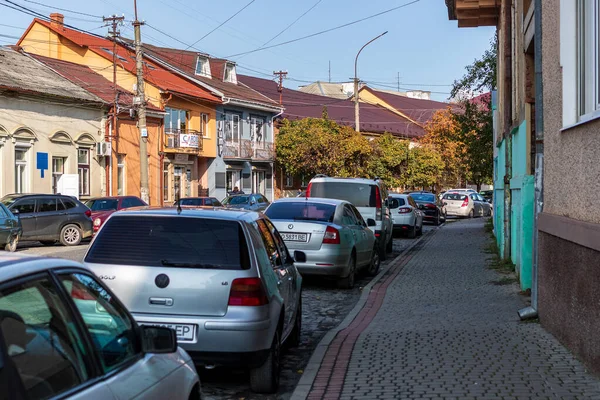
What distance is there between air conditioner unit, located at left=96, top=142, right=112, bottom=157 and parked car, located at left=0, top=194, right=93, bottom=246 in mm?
12349

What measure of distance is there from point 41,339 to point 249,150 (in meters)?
50.2

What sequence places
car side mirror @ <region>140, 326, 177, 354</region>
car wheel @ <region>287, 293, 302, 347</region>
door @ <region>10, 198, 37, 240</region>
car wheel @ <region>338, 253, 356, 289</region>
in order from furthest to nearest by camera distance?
door @ <region>10, 198, 37, 240</region>
car wheel @ <region>338, 253, 356, 289</region>
car wheel @ <region>287, 293, 302, 347</region>
car side mirror @ <region>140, 326, 177, 354</region>

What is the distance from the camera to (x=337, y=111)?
7231cm

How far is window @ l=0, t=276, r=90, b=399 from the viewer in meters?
2.72

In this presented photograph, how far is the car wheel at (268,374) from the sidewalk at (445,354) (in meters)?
0.24

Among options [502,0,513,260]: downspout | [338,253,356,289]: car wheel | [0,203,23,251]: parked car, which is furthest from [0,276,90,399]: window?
[0,203,23,251]: parked car

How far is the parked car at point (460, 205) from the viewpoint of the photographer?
4506 centimetres

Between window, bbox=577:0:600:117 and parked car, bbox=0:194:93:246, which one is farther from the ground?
window, bbox=577:0:600:117

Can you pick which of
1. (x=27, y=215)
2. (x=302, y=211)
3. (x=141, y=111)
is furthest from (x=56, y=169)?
(x=302, y=211)

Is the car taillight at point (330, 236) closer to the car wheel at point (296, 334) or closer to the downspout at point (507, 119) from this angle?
the car wheel at point (296, 334)

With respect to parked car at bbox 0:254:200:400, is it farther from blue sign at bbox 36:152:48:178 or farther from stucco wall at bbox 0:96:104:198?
blue sign at bbox 36:152:48:178

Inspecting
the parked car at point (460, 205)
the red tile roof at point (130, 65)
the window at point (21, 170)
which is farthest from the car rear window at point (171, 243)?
the parked car at point (460, 205)

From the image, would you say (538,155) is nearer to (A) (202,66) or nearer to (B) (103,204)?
(B) (103,204)

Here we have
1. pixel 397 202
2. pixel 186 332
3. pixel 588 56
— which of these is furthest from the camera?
pixel 397 202
